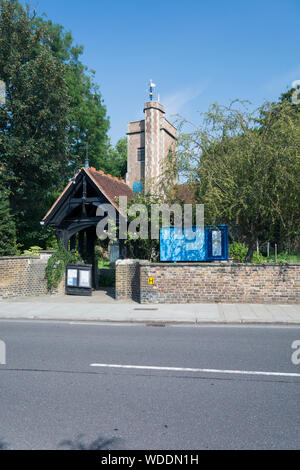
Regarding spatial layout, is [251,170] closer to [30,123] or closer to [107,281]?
[107,281]

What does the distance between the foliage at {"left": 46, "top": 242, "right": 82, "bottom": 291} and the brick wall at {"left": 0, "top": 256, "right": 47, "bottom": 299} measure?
334 millimetres

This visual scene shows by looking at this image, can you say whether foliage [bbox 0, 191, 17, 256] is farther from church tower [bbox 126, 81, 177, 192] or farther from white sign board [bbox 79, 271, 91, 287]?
church tower [bbox 126, 81, 177, 192]

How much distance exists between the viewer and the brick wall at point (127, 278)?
47.7 feet

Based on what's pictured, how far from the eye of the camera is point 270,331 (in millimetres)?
9273

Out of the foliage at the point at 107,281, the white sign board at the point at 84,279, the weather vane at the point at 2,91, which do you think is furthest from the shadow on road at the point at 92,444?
the weather vane at the point at 2,91

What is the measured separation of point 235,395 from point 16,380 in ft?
11.2

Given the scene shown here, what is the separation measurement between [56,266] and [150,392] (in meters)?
11.6

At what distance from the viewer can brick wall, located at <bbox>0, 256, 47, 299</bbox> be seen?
610 inches

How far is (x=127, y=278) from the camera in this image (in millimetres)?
14672

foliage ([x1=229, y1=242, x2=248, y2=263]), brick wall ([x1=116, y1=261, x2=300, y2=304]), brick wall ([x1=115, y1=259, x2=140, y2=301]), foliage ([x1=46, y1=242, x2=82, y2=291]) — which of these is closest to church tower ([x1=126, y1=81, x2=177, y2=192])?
foliage ([x1=229, y1=242, x2=248, y2=263])

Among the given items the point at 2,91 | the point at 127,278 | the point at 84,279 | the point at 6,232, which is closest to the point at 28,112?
the point at 2,91

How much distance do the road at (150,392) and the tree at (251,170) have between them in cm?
599

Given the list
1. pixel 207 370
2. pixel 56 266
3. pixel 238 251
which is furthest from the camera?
pixel 238 251

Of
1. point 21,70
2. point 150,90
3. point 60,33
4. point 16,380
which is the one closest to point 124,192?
point 21,70
